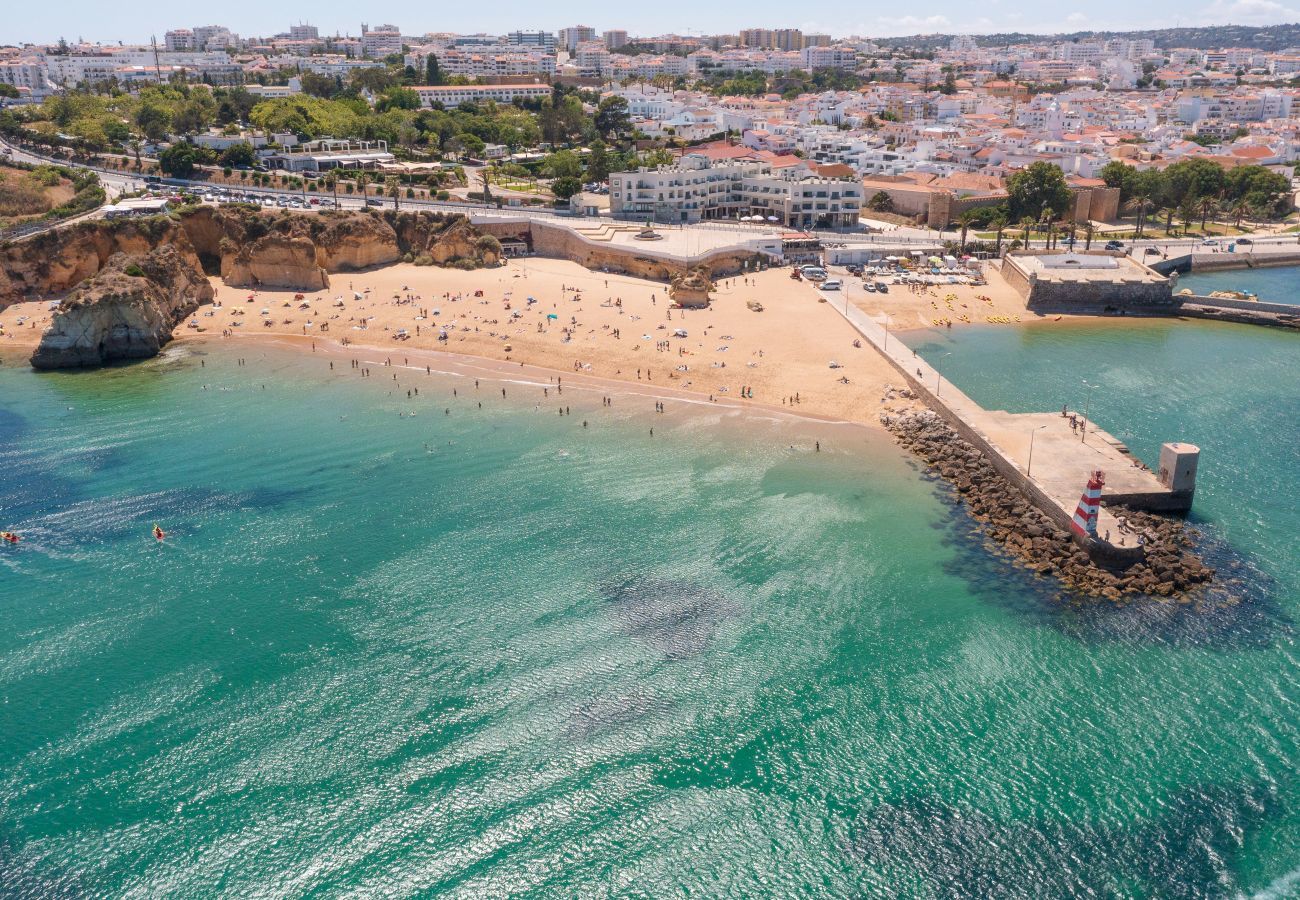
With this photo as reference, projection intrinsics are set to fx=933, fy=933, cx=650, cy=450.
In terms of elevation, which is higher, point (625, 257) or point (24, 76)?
point (24, 76)

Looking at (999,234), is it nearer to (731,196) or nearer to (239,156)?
(731,196)

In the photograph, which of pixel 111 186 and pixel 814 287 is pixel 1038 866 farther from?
pixel 111 186

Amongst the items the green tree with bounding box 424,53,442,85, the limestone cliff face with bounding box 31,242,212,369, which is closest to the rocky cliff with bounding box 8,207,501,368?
the limestone cliff face with bounding box 31,242,212,369

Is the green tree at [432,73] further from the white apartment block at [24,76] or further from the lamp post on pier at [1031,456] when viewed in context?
the lamp post on pier at [1031,456]

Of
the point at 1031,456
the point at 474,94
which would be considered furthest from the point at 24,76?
the point at 1031,456

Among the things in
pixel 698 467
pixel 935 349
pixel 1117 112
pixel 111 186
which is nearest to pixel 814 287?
pixel 935 349
